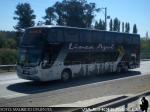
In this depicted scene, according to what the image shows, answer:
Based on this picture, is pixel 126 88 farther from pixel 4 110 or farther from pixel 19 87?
pixel 4 110

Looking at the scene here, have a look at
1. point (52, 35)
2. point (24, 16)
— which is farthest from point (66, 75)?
point (24, 16)

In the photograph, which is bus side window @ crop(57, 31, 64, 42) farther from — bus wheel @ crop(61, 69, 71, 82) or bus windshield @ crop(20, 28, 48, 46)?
bus wheel @ crop(61, 69, 71, 82)

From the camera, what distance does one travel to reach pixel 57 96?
14656 mm

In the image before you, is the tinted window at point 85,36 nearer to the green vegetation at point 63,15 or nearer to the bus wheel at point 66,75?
the bus wheel at point 66,75

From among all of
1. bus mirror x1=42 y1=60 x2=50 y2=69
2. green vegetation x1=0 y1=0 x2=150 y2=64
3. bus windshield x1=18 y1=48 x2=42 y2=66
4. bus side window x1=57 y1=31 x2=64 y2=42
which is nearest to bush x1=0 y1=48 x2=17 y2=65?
bus windshield x1=18 y1=48 x2=42 y2=66

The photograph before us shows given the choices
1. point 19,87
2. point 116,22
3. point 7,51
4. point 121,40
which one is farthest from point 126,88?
point 116,22

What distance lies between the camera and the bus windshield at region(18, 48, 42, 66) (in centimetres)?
1908

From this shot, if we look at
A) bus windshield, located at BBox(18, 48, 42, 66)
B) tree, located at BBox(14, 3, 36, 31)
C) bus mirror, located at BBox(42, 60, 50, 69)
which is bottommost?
bus mirror, located at BBox(42, 60, 50, 69)

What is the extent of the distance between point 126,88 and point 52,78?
4713 millimetres

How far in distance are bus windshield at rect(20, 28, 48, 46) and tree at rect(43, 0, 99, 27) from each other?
41452mm

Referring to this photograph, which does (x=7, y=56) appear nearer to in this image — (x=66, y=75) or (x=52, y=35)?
(x=66, y=75)

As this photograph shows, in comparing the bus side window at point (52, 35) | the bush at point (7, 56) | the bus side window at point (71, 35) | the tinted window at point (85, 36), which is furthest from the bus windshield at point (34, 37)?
the bush at point (7, 56)

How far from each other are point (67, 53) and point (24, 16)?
1610 inches

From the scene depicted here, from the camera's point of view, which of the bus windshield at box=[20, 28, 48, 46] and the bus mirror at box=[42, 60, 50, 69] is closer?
the bus mirror at box=[42, 60, 50, 69]
